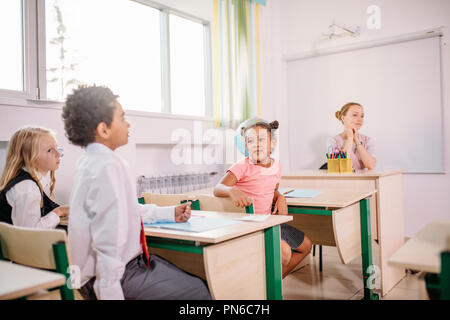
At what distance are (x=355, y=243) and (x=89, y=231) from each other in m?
1.64

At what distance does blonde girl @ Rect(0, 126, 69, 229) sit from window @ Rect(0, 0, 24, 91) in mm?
811

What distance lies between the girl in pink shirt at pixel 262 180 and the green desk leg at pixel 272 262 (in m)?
0.55

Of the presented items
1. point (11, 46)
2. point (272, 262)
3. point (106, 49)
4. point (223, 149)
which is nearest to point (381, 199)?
point (272, 262)

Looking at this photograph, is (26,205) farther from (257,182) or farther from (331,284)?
(331,284)

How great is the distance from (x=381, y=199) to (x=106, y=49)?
95.2 inches

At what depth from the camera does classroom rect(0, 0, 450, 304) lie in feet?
4.33

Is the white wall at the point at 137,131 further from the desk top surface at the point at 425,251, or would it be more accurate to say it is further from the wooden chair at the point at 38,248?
the desk top surface at the point at 425,251

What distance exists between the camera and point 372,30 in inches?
173

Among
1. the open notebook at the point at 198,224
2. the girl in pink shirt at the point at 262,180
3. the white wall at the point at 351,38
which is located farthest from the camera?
the white wall at the point at 351,38

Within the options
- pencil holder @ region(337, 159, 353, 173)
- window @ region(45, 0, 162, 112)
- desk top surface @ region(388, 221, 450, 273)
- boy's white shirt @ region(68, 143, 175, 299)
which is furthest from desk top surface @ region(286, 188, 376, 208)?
window @ region(45, 0, 162, 112)

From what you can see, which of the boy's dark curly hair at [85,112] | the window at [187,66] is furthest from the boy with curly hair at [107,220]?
the window at [187,66]

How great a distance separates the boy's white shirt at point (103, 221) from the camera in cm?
123

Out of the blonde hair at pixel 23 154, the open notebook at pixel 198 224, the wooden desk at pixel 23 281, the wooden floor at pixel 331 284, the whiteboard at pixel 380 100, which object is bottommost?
the wooden floor at pixel 331 284

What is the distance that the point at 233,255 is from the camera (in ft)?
4.97
